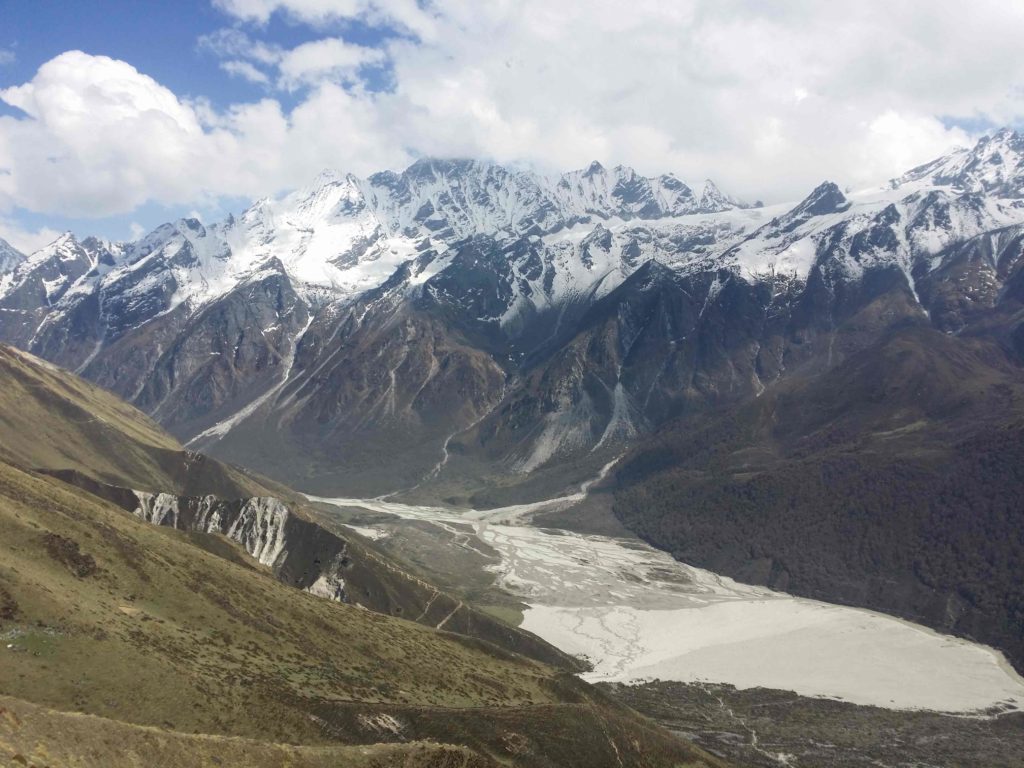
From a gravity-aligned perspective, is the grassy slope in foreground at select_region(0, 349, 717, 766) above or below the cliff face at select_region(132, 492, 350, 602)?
below

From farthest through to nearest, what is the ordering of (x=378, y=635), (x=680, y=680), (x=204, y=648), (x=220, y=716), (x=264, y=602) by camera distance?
(x=680, y=680) → (x=378, y=635) → (x=264, y=602) → (x=204, y=648) → (x=220, y=716)

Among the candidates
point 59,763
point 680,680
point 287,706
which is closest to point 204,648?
point 287,706

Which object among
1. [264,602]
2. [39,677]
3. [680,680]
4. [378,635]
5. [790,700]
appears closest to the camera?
[39,677]

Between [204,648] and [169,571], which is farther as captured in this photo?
[169,571]

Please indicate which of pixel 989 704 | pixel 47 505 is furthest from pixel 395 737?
pixel 989 704

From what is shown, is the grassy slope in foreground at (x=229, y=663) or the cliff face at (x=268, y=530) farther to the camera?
the cliff face at (x=268, y=530)

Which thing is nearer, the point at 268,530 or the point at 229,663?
the point at 229,663

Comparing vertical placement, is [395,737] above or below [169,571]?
below

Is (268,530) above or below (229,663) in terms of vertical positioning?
above

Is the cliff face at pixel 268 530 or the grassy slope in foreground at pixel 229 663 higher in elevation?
the cliff face at pixel 268 530

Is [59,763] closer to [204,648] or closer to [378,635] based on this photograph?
[204,648]

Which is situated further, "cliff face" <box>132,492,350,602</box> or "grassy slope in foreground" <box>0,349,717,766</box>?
"cliff face" <box>132,492,350,602</box>
